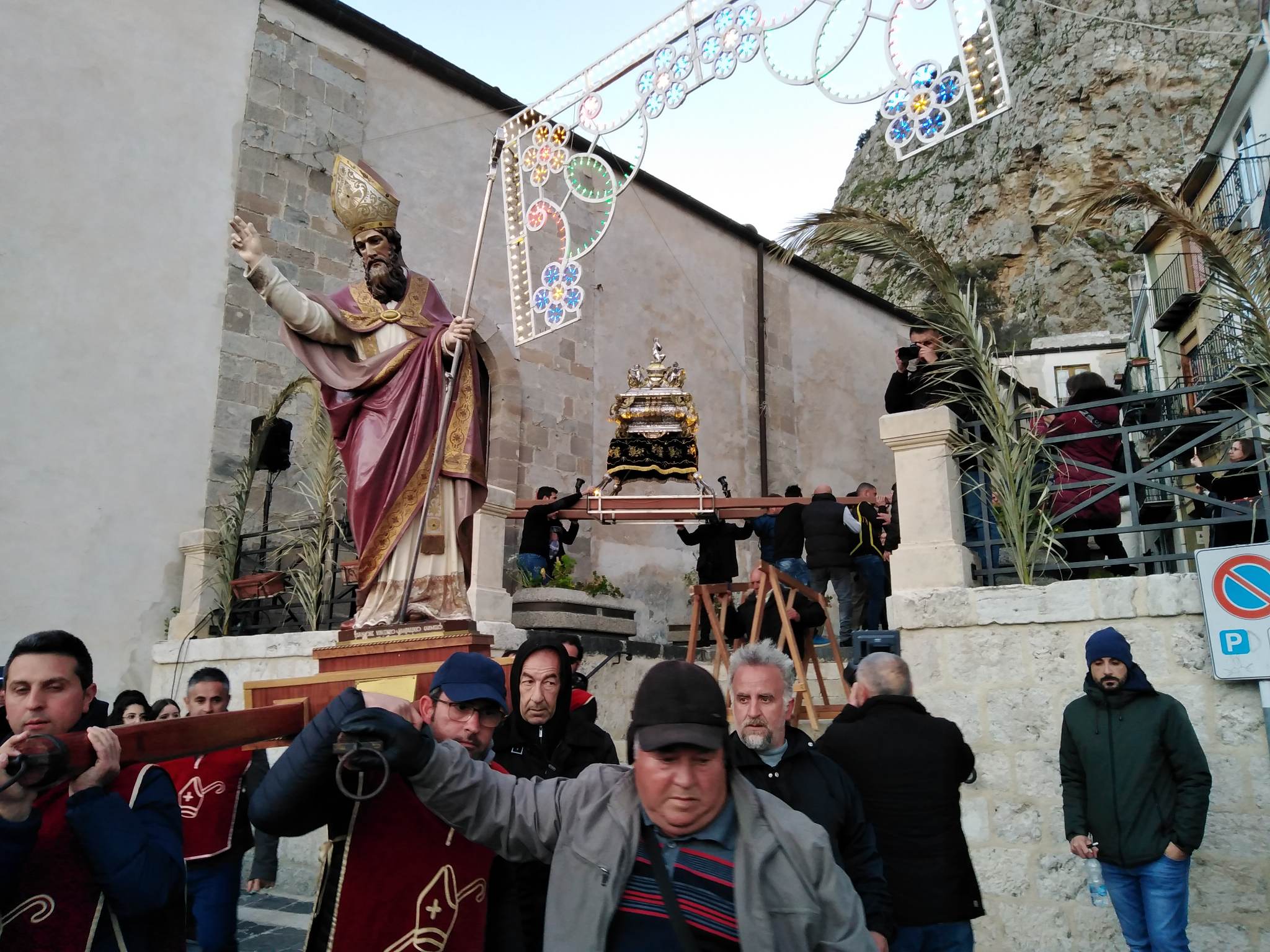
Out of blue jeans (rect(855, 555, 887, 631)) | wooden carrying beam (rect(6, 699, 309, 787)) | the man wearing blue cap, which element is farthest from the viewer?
blue jeans (rect(855, 555, 887, 631))

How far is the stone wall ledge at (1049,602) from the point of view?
5668mm

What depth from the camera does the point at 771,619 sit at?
883 cm

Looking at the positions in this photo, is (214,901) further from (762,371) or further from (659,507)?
(762,371)

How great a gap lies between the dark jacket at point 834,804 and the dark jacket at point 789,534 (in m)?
6.98

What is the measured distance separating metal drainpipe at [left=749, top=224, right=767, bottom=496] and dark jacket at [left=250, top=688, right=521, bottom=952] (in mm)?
15141

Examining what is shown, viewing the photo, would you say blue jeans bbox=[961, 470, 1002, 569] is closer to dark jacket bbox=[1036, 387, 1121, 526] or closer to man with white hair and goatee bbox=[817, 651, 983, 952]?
dark jacket bbox=[1036, 387, 1121, 526]

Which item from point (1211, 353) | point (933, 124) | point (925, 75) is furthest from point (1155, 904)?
point (1211, 353)

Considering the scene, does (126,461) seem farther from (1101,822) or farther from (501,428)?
(1101,822)

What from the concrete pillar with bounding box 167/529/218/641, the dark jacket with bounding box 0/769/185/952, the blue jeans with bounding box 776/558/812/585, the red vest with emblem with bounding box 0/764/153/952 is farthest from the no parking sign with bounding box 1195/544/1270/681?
the concrete pillar with bounding box 167/529/218/641

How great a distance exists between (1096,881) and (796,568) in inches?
220

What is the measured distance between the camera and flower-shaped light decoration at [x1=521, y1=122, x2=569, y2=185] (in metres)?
7.52

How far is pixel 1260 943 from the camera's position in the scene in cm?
518

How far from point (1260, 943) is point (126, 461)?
949cm

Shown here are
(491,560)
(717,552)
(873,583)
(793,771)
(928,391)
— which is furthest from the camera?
(717,552)
